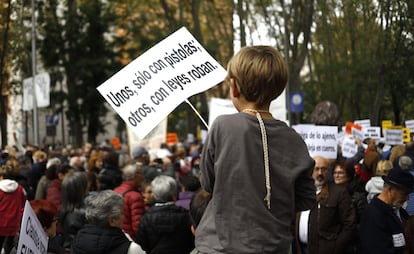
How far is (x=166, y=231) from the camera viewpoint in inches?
291

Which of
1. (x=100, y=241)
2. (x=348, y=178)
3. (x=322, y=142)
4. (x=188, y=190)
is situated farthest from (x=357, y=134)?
(x=100, y=241)

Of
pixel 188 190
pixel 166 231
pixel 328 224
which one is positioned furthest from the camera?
pixel 188 190

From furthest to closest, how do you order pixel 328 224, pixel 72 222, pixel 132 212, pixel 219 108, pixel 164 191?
1. pixel 219 108
2. pixel 132 212
3. pixel 72 222
4. pixel 164 191
5. pixel 328 224

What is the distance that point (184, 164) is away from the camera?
706 inches

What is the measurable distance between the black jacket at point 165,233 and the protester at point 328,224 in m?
1.08

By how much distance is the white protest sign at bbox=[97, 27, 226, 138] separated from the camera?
6195 mm

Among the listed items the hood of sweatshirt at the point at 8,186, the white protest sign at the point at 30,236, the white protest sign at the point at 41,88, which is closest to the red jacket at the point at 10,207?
the hood of sweatshirt at the point at 8,186

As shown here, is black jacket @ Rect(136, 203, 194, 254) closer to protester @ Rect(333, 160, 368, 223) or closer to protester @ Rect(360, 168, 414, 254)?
Answer: protester @ Rect(360, 168, 414, 254)

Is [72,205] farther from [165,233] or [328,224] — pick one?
[328,224]

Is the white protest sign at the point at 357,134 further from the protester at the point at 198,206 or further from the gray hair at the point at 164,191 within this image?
the protester at the point at 198,206

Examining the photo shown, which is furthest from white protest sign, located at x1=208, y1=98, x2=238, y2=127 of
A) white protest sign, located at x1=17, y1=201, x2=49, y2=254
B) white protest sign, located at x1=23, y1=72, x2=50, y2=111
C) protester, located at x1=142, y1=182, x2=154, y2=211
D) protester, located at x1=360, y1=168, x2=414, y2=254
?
white protest sign, located at x1=23, y1=72, x2=50, y2=111

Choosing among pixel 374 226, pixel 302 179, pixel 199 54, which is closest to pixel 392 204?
pixel 374 226

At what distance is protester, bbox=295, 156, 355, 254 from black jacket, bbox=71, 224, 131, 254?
5.90ft

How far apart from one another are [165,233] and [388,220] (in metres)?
1.99
